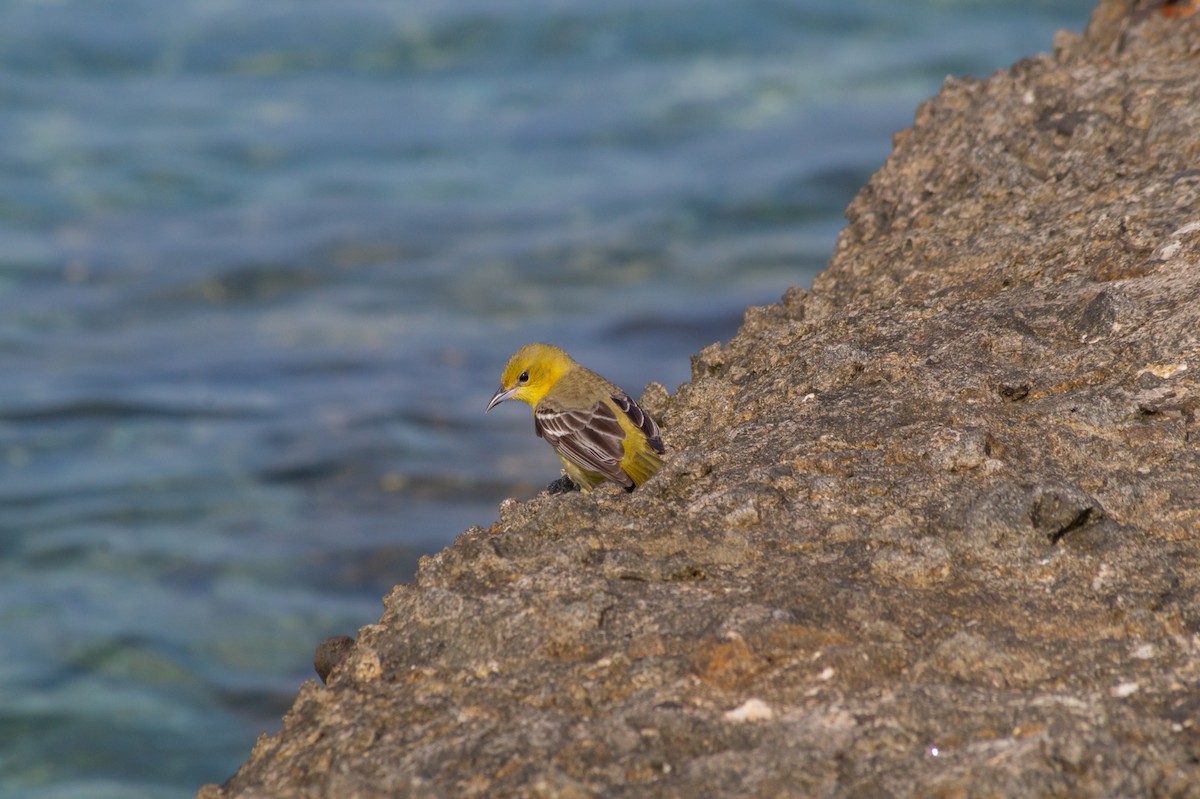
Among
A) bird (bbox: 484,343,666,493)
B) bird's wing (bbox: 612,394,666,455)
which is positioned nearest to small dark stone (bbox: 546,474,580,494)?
bird (bbox: 484,343,666,493)

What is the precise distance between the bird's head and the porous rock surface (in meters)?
1.64

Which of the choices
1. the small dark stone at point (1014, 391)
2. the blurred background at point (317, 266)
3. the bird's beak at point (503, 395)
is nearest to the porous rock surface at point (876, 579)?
the small dark stone at point (1014, 391)

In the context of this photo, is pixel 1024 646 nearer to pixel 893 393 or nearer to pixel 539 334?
pixel 893 393

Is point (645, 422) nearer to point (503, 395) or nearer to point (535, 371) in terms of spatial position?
point (535, 371)

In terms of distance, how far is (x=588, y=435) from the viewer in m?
5.61

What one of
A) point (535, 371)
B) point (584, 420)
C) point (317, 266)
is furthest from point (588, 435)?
point (317, 266)

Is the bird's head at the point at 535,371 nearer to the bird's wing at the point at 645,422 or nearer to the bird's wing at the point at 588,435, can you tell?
the bird's wing at the point at 588,435

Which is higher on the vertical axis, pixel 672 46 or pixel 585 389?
pixel 672 46

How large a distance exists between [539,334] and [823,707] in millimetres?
11748

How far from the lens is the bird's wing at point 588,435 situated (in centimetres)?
526

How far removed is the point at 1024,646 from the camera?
312 centimetres

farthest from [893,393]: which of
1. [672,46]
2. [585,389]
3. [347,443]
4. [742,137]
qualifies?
[672,46]

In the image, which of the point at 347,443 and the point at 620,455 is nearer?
the point at 620,455

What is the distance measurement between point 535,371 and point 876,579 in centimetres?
334
